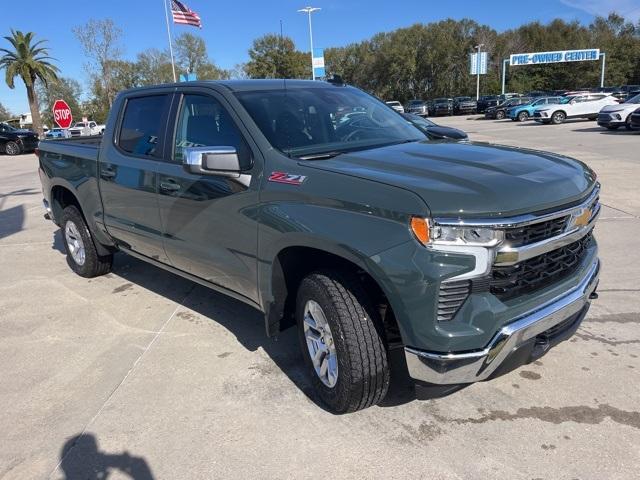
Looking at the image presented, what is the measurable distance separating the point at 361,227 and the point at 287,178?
63cm

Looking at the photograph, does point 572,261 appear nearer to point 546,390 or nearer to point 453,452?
point 546,390

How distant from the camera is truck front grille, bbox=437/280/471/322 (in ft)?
7.85

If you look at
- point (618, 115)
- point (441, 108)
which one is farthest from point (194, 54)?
point (618, 115)

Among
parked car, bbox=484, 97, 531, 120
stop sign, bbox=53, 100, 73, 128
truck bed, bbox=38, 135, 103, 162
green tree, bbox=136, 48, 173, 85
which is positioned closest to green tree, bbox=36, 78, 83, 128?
green tree, bbox=136, 48, 173, 85

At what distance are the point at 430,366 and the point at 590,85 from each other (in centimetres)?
7338

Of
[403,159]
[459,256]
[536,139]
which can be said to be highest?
[403,159]

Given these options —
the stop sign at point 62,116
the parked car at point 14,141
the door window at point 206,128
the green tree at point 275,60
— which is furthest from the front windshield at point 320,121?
the green tree at point 275,60

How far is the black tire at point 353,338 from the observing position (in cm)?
276

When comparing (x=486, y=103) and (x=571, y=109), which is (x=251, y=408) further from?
(x=486, y=103)

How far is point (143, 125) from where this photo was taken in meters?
4.43

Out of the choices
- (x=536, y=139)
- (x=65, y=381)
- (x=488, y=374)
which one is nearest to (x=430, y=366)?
(x=488, y=374)

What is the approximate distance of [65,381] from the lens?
12.0ft

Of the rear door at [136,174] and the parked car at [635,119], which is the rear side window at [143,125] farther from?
the parked car at [635,119]

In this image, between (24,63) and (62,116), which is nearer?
(62,116)
